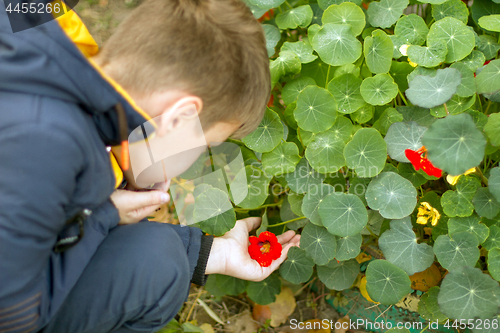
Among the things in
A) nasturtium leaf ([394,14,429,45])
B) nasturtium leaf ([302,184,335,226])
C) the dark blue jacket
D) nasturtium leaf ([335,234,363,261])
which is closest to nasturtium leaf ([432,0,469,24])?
nasturtium leaf ([394,14,429,45])

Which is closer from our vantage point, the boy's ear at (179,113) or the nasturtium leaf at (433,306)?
the boy's ear at (179,113)

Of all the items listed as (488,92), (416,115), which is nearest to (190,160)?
(416,115)

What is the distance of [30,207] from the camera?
2.35ft

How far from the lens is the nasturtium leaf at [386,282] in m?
1.11

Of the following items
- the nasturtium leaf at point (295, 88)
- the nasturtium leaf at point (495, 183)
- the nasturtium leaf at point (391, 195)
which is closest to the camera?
the nasturtium leaf at point (495, 183)

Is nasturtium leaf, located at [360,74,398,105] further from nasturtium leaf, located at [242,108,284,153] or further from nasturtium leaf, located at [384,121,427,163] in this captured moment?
nasturtium leaf, located at [242,108,284,153]

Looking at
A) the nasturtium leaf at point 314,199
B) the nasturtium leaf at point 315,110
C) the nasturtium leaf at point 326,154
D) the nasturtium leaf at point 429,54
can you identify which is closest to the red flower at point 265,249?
the nasturtium leaf at point 314,199

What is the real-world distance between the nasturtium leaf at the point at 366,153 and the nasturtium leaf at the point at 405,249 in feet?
0.61

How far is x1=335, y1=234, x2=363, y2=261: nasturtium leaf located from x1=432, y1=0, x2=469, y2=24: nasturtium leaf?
0.85 meters

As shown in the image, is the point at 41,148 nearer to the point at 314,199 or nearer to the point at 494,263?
the point at 314,199

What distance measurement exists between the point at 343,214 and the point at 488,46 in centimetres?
77

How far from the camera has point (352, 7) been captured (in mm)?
1294

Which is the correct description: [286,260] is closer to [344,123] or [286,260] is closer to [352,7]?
[344,123]

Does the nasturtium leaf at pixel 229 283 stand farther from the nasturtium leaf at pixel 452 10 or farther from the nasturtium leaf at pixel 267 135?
the nasturtium leaf at pixel 452 10
